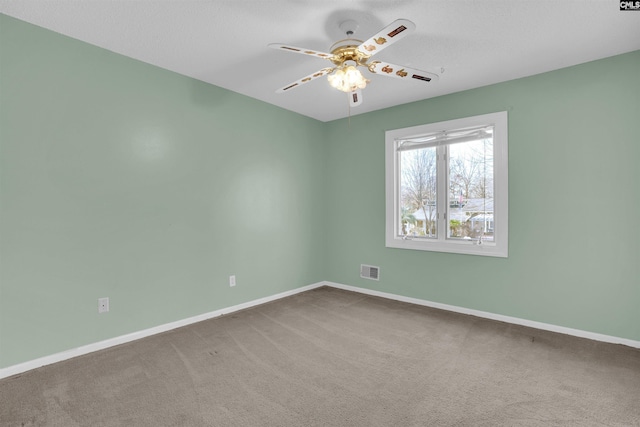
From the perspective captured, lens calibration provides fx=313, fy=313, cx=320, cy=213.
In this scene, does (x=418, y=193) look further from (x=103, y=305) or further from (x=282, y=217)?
(x=103, y=305)

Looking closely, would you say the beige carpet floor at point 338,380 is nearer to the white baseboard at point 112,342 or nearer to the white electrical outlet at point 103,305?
the white baseboard at point 112,342

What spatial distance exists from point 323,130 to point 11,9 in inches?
141

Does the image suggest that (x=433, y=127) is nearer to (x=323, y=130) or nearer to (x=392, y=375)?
(x=323, y=130)

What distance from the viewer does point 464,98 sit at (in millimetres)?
3615

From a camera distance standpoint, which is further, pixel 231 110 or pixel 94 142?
pixel 231 110

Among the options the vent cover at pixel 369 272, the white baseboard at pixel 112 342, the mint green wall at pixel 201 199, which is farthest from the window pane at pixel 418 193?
the white baseboard at pixel 112 342

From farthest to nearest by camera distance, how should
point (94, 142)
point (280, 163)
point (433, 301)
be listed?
point (280, 163)
point (433, 301)
point (94, 142)

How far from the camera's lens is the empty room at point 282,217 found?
2100mm

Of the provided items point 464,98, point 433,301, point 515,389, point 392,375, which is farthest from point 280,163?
point 515,389

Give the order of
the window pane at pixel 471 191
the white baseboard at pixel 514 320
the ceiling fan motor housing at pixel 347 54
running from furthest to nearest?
the window pane at pixel 471 191 < the white baseboard at pixel 514 320 < the ceiling fan motor housing at pixel 347 54

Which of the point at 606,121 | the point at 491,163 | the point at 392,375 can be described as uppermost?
the point at 606,121

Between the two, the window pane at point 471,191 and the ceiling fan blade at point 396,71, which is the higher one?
the ceiling fan blade at point 396,71

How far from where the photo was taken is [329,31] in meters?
2.39

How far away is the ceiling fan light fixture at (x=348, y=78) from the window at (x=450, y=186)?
1880mm
